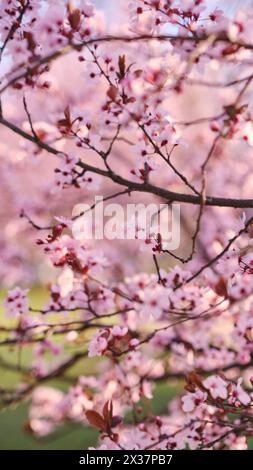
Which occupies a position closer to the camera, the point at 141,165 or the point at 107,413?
the point at 107,413

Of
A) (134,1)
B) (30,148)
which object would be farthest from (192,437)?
(134,1)

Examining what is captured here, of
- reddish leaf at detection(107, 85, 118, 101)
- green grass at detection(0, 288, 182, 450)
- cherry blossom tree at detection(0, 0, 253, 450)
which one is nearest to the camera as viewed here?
cherry blossom tree at detection(0, 0, 253, 450)

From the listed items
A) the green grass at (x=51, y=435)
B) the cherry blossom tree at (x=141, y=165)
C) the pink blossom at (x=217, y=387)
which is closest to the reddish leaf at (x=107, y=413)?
the cherry blossom tree at (x=141, y=165)

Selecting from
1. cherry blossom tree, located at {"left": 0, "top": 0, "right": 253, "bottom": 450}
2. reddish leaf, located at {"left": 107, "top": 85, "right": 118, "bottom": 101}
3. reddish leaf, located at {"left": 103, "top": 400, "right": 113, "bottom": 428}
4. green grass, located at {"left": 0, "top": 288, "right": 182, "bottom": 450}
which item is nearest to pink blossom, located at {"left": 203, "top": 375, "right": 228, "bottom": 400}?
cherry blossom tree, located at {"left": 0, "top": 0, "right": 253, "bottom": 450}

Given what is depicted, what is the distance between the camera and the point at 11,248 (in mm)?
8328

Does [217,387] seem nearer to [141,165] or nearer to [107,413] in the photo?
[107,413]

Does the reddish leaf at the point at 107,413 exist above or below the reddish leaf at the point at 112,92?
below

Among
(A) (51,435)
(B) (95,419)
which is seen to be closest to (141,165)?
(B) (95,419)

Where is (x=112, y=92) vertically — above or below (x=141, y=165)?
above

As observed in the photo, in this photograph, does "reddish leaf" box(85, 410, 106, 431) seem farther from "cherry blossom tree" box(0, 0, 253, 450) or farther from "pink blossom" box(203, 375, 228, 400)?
"pink blossom" box(203, 375, 228, 400)

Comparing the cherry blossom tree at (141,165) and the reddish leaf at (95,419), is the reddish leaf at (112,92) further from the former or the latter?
the reddish leaf at (95,419)

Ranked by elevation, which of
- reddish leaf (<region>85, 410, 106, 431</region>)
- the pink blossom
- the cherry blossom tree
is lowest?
reddish leaf (<region>85, 410, 106, 431</region>)

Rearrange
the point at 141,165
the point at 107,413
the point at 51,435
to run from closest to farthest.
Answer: the point at 107,413, the point at 141,165, the point at 51,435
